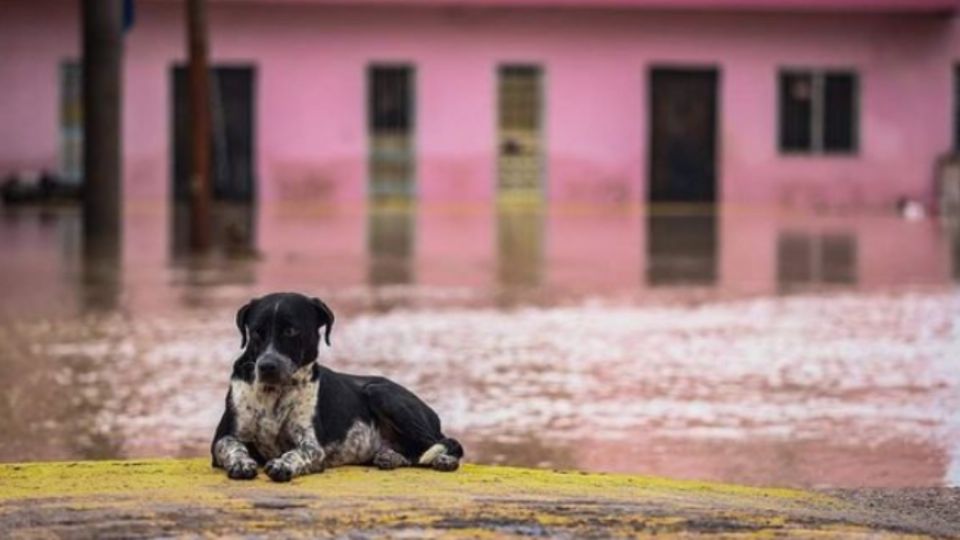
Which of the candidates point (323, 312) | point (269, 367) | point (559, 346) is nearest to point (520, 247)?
point (559, 346)

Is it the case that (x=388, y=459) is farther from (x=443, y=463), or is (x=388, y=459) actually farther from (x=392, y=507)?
(x=392, y=507)

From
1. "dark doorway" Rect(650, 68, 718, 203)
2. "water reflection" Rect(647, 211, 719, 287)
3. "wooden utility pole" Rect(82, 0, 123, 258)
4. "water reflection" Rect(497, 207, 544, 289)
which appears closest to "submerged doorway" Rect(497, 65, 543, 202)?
"water reflection" Rect(497, 207, 544, 289)

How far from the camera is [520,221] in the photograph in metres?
37.1

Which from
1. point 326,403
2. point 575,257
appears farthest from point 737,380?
point 575,257

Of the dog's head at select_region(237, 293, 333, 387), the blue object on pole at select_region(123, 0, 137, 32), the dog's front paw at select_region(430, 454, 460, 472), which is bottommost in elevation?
the dog's front paw at select_region(430, 454, 460, 472)

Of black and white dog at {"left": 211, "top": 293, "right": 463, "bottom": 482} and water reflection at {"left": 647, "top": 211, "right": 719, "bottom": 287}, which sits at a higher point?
black and white dog at {"left": 211, "top": 293, "right": 463, "bottom": 482}

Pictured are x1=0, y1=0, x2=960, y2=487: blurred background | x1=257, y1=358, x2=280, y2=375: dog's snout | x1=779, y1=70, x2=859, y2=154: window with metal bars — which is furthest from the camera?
x1=779, y1=70, x2=859, y2=154: window with metal bars

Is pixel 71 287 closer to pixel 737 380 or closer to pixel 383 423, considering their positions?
pixel 737 380

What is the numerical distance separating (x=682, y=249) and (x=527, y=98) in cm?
1606

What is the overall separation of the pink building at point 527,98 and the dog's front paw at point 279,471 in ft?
118

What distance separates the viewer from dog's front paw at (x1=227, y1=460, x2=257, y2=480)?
23.4 ft

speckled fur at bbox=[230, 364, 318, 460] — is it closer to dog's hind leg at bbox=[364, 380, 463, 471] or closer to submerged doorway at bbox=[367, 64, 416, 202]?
dog's hind leg at bbox=[364, 380, 463, 471]

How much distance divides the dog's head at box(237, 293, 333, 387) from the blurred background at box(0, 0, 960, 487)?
3.36 meters

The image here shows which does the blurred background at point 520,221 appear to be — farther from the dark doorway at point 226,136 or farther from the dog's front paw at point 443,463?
the dog's front paw at point 443,463
